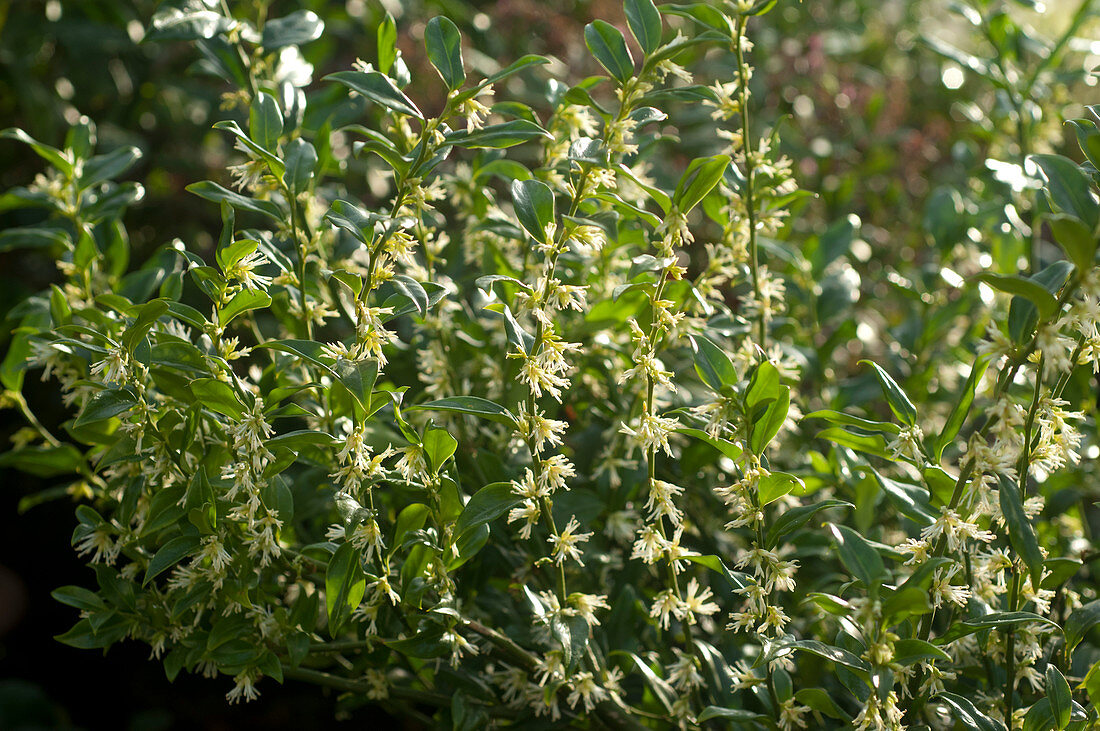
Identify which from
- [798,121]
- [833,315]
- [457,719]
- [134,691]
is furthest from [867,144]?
[134,691]

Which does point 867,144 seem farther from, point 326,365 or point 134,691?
point 134,691

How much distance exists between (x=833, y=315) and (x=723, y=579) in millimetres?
339

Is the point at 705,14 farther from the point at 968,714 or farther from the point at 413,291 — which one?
the point at 968,714

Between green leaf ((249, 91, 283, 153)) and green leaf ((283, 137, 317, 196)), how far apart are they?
17mm

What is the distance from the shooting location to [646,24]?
1.94ft

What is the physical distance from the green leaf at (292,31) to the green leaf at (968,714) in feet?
2.35

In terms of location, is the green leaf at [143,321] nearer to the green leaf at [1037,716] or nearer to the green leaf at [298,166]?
the green leaf at [298,166]

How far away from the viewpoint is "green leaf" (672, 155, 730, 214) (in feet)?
1.74

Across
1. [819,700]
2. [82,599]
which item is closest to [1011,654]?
[819,700]

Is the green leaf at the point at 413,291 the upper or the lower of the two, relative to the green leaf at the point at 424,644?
upper

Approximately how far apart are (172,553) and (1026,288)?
54 centimetres

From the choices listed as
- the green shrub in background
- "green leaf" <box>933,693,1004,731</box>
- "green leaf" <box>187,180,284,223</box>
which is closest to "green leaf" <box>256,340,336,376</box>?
the green shrub in background

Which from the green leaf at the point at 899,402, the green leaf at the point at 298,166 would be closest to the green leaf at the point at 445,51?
the green leaf at the point at 298,166

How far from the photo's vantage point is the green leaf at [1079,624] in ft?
1.91
